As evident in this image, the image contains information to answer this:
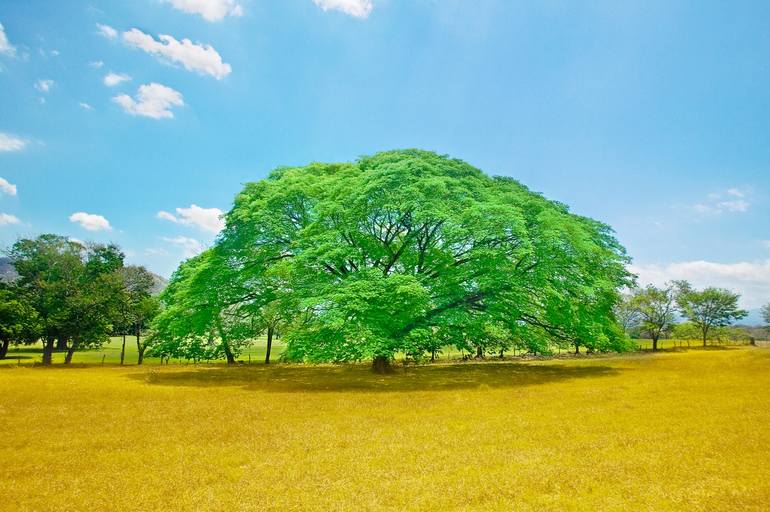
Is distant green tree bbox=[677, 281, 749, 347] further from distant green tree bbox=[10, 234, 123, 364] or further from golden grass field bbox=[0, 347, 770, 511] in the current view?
distant green tree bbox=[10, 234, 123, 364]

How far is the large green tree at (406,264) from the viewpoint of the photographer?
2134 cm

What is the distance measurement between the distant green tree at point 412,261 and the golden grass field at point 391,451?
4972mm

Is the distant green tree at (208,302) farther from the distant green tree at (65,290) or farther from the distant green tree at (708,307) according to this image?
the distant green tree at (708,307)

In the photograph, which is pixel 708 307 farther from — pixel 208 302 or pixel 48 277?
pixel 48 277

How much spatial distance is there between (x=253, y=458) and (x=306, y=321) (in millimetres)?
15303

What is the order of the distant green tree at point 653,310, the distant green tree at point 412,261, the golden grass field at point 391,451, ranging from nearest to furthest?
1. the golden grass field at point 391,451
2. the distant green tree at point 412,261
3. the distant green tree at point 653,310

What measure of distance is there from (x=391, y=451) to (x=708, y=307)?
75.8m

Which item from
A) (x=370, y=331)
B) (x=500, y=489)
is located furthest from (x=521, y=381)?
(x=500, y=489)

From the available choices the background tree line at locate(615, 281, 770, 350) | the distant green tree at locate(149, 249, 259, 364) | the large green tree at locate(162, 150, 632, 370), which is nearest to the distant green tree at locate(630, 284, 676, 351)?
the background tree line at locate(615, 281, 770, 350)

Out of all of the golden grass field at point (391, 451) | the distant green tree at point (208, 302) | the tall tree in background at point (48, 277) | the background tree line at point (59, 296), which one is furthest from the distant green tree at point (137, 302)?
the golden grass field at point (391, 451)

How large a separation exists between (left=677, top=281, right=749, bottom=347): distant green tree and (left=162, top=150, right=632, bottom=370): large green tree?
4777 cm

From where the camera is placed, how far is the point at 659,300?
59.6 metres

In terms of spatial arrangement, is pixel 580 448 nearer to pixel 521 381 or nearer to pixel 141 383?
pixel 521 381

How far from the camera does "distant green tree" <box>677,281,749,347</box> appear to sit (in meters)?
64.6
